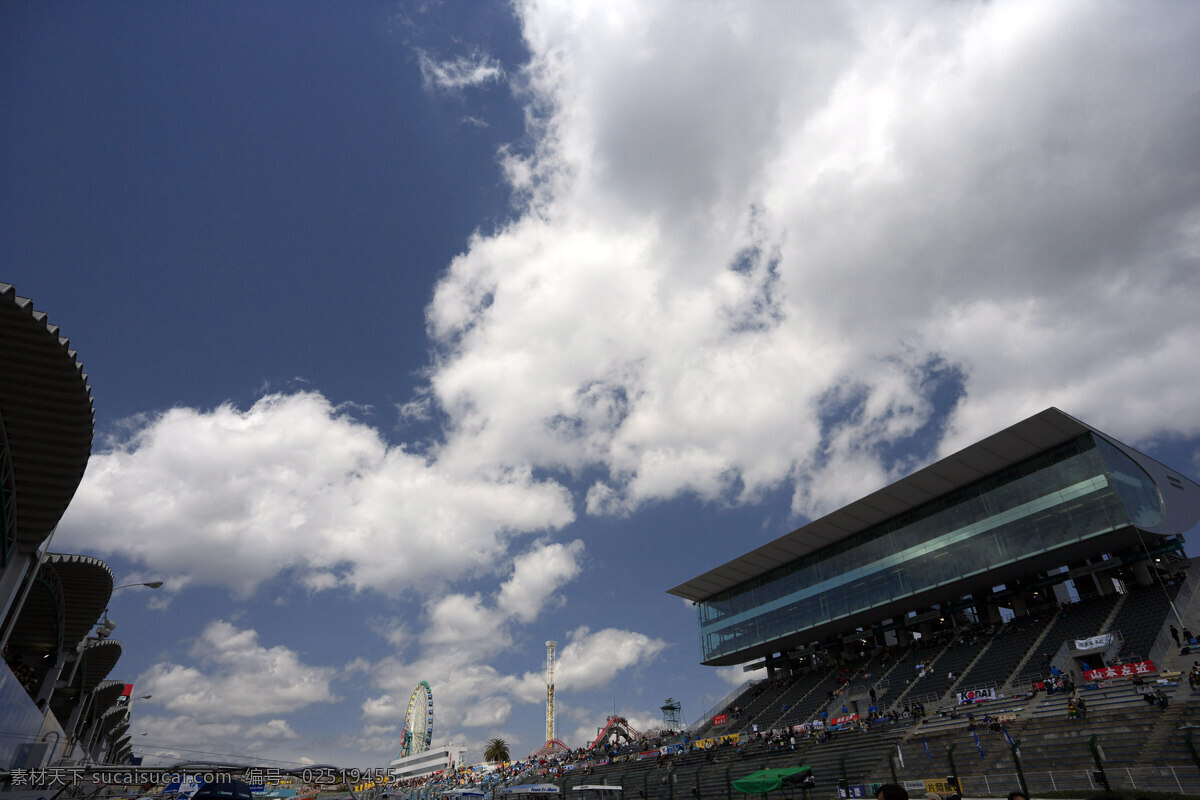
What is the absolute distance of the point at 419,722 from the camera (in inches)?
5576

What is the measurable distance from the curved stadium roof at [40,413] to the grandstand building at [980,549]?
5004 cm

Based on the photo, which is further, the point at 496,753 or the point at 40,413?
the point at 496,753

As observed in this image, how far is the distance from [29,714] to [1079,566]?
2593 inches

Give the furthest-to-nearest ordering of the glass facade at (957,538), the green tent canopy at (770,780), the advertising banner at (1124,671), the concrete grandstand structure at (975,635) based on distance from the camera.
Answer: the glass facade at (957,538), the advertising banner at (1124,671), the concrete grandstand structure at (975,635), the green tent canopy at (770,780)

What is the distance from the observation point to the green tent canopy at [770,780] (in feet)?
85.4

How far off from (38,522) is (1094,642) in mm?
52192

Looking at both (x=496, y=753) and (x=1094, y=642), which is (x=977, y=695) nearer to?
(x=1094, y=642)

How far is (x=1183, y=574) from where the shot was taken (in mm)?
40531

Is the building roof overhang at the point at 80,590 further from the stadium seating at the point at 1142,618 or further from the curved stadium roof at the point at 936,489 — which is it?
the stadium seating at the point at 1142,618

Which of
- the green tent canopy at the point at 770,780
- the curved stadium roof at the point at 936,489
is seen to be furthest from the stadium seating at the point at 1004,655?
the green tent canopy at the point at 770,780

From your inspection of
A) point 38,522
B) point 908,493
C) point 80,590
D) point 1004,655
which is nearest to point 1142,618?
point 1004,655

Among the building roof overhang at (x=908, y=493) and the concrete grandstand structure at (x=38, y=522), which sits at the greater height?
the building roof overhang at (x=908, y=493)

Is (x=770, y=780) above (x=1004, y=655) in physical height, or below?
below

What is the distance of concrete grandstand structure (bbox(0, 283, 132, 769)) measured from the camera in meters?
17.8
